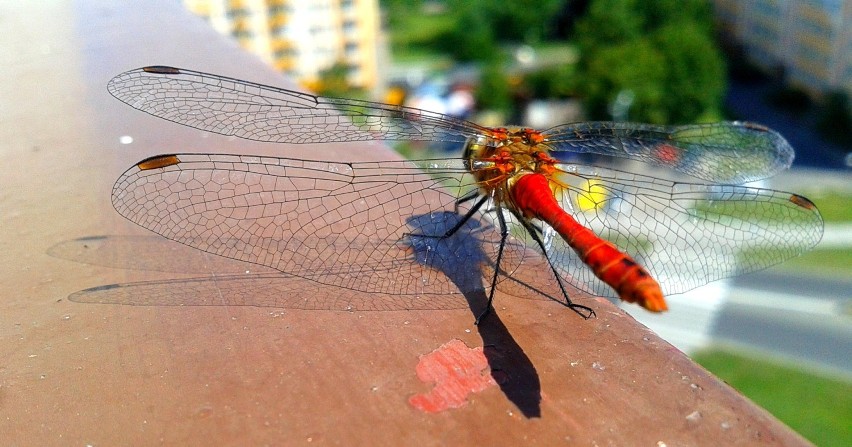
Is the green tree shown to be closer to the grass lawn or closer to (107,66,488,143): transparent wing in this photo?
the grass lawn

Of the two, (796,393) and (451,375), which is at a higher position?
(451,375)

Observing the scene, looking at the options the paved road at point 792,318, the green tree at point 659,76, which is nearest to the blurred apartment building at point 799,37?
the green tree at point 659,76

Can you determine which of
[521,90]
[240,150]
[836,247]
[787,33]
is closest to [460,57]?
[521,90]

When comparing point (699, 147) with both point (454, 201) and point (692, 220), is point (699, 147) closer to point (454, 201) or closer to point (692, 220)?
point (692, 220)

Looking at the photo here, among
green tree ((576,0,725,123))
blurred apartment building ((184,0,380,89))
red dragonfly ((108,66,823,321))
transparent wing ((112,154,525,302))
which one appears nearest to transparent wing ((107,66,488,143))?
red dragonfly ((108,66,823,321))

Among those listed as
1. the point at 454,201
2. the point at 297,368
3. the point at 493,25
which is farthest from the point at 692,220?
the point at 493,25

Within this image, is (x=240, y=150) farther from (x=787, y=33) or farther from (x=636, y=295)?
(x=787, y=33)

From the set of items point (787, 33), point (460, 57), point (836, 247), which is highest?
point (787, 33)
